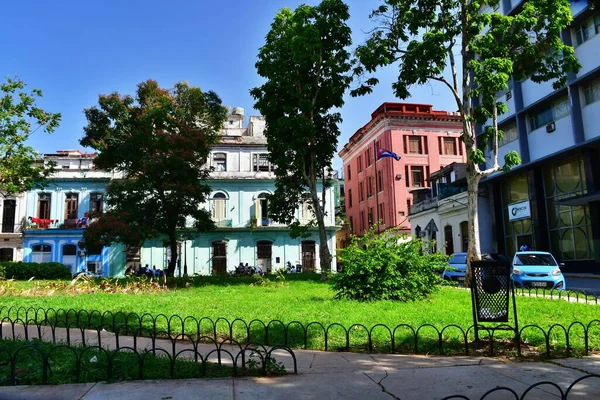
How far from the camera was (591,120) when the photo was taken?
20.8 meters

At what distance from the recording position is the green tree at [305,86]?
1861cm

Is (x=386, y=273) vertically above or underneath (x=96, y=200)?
underneath

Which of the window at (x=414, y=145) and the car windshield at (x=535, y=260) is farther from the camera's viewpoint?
the window at (x=414, y=145)

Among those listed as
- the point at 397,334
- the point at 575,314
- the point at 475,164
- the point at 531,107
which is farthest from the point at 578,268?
the point at 397,334

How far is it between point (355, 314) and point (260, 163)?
106 feet

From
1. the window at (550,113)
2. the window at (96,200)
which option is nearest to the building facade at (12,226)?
the window at (96,200)

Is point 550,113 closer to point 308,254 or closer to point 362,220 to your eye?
point 308,254

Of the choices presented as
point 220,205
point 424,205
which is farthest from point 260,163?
point 424,205

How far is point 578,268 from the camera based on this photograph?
72.9 ft

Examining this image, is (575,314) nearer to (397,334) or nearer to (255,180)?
(397,334)

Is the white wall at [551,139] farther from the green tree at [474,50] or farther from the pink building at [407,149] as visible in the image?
the pink building at [407,149]

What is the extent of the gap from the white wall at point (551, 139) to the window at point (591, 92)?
1.12m

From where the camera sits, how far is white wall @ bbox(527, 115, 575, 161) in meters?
22.1

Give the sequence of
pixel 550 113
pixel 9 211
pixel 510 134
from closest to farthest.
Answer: pixel 550 113, pixel 510 134, pixel 9 211
